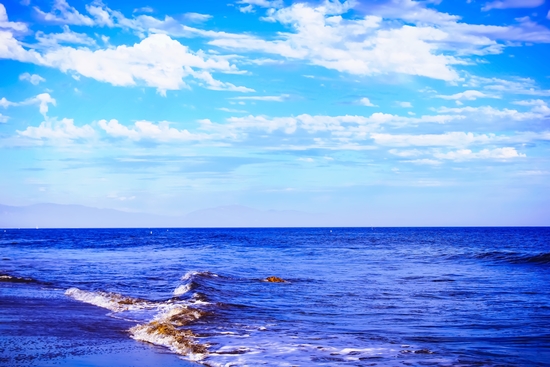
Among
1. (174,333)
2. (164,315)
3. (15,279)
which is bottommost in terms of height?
(15,279)

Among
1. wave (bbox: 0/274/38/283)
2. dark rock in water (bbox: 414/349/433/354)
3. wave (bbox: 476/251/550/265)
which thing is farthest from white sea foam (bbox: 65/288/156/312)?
wave (bbox: 476/251/550/265)

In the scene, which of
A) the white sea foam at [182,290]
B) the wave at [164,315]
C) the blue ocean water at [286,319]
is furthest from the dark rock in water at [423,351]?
the white sea foam at [182,290]

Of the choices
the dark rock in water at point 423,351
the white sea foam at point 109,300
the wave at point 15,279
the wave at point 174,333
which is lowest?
the wave at point 15,279

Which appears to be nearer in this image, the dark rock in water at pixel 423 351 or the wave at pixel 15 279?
the dark rock in water at pixel 423 351

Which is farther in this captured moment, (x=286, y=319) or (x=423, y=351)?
(x=286, y=319)

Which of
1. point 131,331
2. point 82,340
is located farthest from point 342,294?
point 82,340

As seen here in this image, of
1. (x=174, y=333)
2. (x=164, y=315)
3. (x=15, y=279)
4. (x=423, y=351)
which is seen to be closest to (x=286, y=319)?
(x=174, y=333)

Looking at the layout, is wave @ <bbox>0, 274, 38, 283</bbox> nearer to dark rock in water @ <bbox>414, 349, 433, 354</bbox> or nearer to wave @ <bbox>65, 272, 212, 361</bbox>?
wave @ <bbox>65, 272, 212, 361</bbox>

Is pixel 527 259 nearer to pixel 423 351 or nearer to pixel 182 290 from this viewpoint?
pixel 182 290

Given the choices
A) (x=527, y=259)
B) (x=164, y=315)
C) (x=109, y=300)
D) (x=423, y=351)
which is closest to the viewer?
(x=423, y=351)

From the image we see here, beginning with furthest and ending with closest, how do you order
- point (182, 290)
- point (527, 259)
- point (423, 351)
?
point (527, 259) < point (182, 290) < point (423, 351)

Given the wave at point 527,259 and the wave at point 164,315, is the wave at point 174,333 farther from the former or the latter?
the wave at point 527,259

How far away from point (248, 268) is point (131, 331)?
2289 cm

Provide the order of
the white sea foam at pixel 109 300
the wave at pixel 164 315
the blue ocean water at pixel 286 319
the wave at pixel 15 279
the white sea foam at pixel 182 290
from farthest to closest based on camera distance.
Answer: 1. the wave at pixel 15 279
2. the white sea foam at pixel 182 290
3. the white sea foam at pixel 109 300
4. the wave at pixel 164 315
5. the blue ocean water at pixel 286 319
